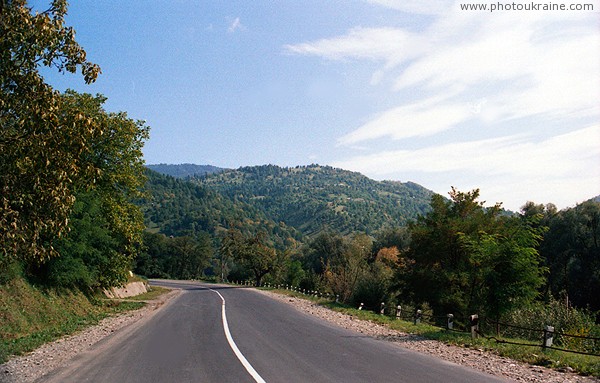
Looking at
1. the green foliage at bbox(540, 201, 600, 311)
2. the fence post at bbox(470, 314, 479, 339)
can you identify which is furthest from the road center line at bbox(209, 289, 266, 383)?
the green foliage at bbox(540, 201, 600, 311)

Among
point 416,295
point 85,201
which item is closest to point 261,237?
point 416,295

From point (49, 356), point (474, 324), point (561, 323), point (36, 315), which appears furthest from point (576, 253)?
point (49, 356)

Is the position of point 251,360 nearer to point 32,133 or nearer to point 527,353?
point 32,133

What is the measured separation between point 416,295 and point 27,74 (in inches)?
1124

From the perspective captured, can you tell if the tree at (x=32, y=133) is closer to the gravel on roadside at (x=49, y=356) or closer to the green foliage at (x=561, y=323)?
the gravel on roadside at (x=49, y=356)

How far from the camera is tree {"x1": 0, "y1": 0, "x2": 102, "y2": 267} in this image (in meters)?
8.17

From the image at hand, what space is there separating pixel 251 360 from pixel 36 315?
12.2m

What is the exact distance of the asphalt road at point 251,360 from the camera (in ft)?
29.9

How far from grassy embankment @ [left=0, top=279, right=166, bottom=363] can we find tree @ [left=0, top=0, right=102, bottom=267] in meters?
4.79

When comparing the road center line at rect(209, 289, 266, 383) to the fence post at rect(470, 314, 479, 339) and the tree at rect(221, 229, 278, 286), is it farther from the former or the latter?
the tree at rect(221, 229, 278, 286)

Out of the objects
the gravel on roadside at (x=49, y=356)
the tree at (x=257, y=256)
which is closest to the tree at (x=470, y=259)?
the gravel on roadside at (x=49, y=356)

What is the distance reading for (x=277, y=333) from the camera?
16.1 metres

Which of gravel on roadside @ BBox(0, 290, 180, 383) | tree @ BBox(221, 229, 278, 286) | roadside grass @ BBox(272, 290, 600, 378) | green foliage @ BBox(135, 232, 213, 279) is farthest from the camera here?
green foliage @ BBox(135, 232, 213, 279)

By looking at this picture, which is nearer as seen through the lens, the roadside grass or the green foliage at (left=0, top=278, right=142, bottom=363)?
the roadside grass
